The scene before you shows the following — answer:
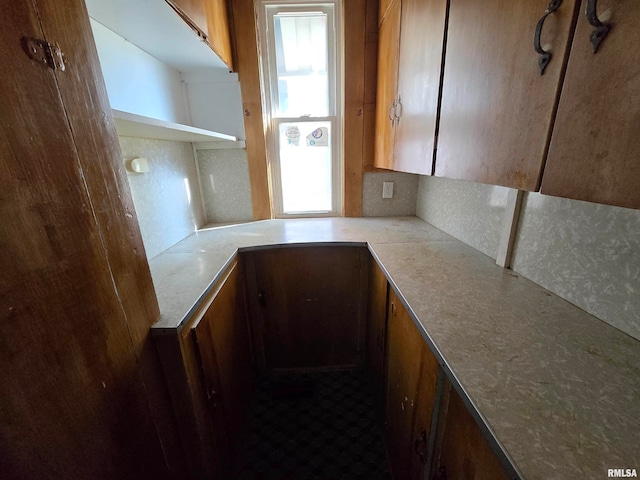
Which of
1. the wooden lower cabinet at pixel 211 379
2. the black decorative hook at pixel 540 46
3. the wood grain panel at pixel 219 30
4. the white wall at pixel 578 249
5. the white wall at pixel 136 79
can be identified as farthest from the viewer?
the wood grain panel at pixel 219 30

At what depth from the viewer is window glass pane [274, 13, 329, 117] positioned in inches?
69.6

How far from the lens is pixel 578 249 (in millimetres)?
798

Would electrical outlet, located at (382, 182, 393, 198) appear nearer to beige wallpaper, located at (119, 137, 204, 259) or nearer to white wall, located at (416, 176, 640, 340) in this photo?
white wall, located at (416, 176, 640, 340)

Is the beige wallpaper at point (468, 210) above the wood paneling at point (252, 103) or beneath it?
beneath

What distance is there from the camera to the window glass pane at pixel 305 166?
196cm

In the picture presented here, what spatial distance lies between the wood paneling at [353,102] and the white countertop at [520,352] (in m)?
0.80

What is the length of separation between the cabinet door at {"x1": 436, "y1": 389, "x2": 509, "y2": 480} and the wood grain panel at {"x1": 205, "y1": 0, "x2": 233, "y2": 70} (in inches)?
68.7

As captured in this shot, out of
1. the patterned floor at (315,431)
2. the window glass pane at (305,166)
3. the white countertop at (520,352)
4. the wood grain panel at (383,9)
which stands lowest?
the patterned floor at (315,431)

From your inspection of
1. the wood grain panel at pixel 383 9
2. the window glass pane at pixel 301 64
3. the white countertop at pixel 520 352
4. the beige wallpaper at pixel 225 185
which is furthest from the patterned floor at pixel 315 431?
the wood grain panel at pixel 383 9

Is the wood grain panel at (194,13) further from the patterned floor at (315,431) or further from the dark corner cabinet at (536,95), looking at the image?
the patterned floor at (315,431)

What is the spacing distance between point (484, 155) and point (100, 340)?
1.04 meters

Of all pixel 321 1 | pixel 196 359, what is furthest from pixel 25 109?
pixel 321 1

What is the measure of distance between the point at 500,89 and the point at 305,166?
1.51m

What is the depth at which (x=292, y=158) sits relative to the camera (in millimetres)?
2010
